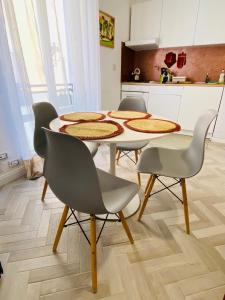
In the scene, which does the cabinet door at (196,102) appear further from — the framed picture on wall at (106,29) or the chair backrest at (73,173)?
the chair backrest at (73,173)

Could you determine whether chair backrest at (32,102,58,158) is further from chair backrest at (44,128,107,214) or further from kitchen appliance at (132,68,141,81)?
kitchen appliance at (132,68,141,81)

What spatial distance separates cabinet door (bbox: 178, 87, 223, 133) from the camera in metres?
3.05

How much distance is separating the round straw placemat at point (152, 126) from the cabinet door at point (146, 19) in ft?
9.47

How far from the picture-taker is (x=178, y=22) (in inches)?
126

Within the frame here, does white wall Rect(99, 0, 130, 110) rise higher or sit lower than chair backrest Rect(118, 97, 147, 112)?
higher

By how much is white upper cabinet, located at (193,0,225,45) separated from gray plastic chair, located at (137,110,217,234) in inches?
99.5

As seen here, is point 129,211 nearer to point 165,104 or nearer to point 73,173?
point 73,173

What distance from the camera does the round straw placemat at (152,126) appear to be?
3.89ft

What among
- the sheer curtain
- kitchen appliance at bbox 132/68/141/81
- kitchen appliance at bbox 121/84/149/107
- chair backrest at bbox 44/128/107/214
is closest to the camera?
chair backrest at bbox 44/128/107/214

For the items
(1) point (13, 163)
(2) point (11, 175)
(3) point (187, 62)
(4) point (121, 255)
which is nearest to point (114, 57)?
(3) point (187, 62)

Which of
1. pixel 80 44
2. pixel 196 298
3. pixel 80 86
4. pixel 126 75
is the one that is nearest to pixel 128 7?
pixel 126 75

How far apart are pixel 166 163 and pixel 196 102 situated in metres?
2.31

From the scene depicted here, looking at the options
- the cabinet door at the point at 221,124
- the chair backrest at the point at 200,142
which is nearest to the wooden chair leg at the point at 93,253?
the chair backrest at the point at 200,142

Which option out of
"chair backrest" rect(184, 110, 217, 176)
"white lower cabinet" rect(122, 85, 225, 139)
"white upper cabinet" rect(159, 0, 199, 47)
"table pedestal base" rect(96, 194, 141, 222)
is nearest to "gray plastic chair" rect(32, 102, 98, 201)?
"table pedestal base" rect(96, 194, 141, 222)
